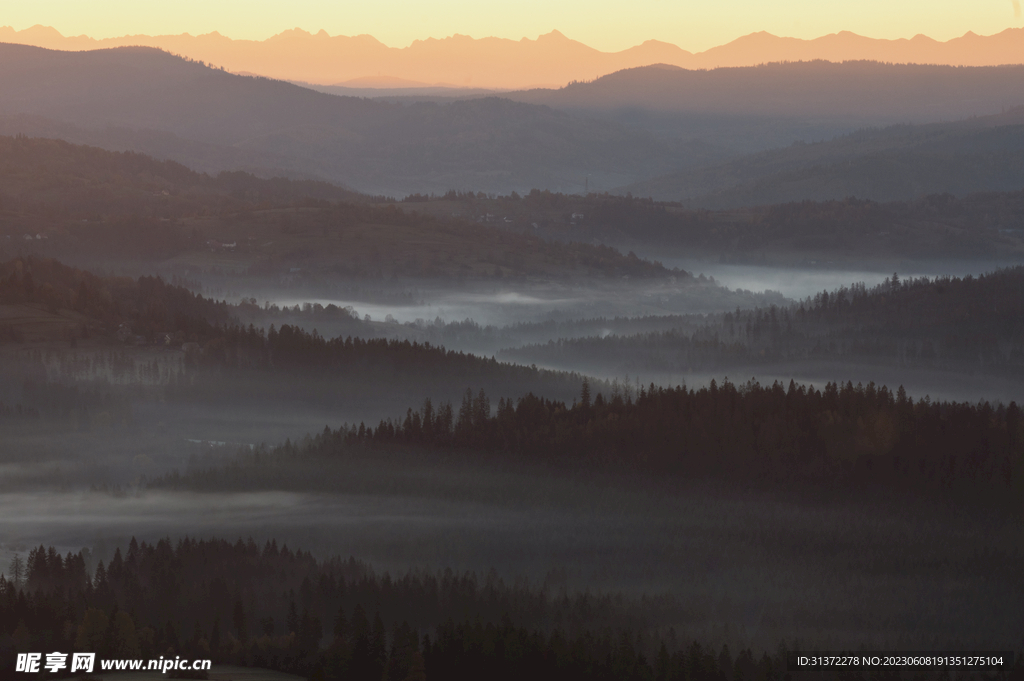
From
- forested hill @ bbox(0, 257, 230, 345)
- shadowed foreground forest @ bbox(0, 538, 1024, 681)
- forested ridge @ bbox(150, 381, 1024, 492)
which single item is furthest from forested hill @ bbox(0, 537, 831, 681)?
forested hill @ bbox(0, 257, 230, 345)

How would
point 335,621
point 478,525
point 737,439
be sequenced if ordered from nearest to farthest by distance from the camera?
point 335,621, point 478,525, point 737,439

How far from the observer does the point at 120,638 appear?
54688 mm

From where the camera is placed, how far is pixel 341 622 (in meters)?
61.6

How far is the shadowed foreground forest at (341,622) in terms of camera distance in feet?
180

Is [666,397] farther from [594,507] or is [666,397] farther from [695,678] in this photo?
[695,678]

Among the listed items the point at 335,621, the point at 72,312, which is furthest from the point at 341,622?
the point at 72,312

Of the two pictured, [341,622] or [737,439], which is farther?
[737,439]

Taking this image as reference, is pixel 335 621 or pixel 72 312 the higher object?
pixel 72 312

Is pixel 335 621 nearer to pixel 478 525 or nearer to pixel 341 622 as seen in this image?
pixel 341 622

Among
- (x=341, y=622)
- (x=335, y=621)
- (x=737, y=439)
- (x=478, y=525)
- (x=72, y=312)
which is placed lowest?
(x=478, y=525)

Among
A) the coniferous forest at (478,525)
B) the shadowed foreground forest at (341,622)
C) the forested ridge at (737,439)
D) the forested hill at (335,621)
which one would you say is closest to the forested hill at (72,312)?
the coniferous forest at (478,525)

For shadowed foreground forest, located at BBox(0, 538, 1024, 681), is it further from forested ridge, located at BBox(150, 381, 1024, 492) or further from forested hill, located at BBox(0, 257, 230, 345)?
forested hill, located at BBox(0, 257, 230, 345)

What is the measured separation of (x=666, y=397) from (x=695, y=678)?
78.5 metres

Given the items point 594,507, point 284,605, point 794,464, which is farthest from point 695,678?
point 794,464
